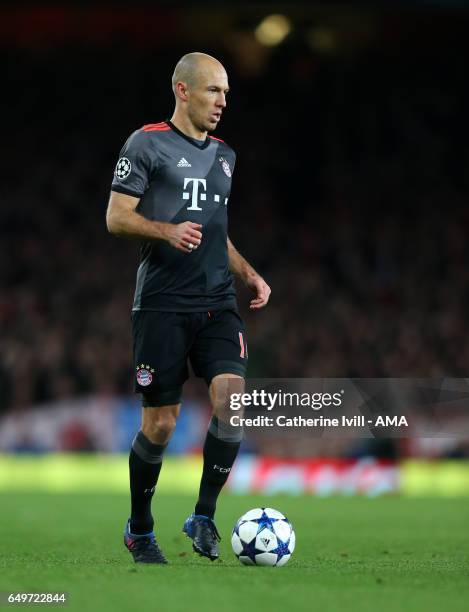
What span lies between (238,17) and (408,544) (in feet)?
54.6

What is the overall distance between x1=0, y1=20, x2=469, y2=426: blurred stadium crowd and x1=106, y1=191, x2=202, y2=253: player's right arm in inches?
441

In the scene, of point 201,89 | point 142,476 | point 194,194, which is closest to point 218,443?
point 142,476

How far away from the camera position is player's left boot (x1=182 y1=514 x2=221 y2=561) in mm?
5902

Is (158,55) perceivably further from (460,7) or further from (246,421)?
(246,421)

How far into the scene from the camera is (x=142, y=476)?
6.07 meters

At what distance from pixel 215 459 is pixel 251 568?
600 mm

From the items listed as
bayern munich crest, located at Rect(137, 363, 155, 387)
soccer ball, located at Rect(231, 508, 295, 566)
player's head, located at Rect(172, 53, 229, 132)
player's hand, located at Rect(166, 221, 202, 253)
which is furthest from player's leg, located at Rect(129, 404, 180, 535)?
player's head, located at Rect(172, 53, 229, 132)

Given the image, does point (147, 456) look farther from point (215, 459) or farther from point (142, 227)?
point (142, 227)

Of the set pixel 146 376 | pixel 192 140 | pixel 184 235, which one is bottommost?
pixel 146 376

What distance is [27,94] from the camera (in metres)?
22.7

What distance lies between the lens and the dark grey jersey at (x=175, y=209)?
19.5ft

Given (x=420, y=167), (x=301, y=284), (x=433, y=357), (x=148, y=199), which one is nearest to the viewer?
(x=148, y=199)

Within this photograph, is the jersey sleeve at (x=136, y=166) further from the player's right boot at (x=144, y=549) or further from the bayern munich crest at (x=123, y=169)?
the player's right boot at (x=144, y=549)

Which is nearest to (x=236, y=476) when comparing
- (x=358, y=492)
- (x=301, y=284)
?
(x=358, y=492)
